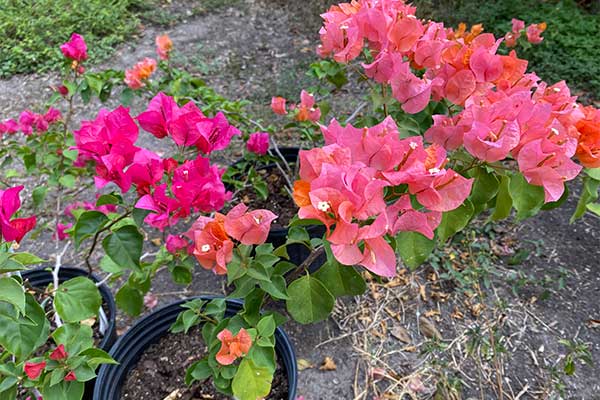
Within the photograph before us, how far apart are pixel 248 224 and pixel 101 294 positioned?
0.85m

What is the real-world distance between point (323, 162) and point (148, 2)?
142 inches

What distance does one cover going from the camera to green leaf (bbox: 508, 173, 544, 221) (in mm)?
681

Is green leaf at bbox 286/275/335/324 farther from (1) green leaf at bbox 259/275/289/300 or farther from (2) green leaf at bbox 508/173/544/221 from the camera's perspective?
(2) green leaf at bbox 508/173/544/221

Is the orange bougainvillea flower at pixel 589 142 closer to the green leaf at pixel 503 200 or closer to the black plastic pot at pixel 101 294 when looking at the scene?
the green leaf at pixel 503 200

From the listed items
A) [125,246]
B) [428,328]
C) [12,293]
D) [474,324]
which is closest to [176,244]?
[125,246]

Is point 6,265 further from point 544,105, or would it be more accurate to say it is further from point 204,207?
point 544,105

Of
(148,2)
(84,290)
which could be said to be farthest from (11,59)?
(84,290)

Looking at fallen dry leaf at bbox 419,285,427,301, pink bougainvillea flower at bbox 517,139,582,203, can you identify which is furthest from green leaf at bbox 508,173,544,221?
fallen dry leaf at bbox 419,285,427,301

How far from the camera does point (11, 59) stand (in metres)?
2.96

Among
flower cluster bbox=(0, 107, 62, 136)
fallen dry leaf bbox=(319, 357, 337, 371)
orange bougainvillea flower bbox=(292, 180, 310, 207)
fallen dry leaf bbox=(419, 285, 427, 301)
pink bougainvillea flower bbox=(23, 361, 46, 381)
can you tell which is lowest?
fallen dry leaf bbox=(319, 357, 337, 371)

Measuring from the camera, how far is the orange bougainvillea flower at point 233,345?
733mm

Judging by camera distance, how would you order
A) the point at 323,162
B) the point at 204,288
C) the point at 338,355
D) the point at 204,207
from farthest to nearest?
the point at 204,288 < the point at 338,355 < the point at 204,207 < the point at 323,162

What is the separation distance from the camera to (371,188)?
530mm

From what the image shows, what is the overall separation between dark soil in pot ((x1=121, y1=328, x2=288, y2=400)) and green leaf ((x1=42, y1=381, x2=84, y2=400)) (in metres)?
0.35
